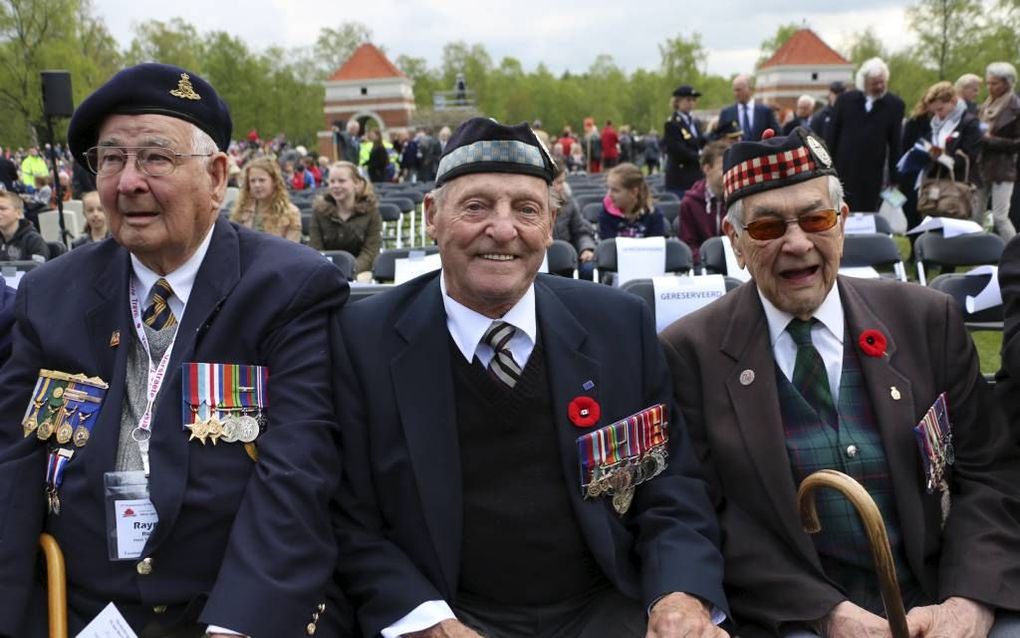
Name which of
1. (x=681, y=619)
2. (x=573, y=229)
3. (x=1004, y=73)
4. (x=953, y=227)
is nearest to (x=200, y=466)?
(x=681, y=619)

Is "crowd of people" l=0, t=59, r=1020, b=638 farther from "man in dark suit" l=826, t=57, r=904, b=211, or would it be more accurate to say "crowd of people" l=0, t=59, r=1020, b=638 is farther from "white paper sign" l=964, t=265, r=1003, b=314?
"man in dark suit" l=826, t=57, r=904, b=211

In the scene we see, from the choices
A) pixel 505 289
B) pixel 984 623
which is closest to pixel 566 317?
pixel 505 289

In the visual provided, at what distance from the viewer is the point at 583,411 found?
2311 mm

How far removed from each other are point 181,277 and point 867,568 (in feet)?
6.40

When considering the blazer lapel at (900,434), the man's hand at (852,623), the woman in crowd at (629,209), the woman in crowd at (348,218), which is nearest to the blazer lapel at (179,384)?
the man's hand at (852,623)

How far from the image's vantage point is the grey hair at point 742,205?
2.43 meters

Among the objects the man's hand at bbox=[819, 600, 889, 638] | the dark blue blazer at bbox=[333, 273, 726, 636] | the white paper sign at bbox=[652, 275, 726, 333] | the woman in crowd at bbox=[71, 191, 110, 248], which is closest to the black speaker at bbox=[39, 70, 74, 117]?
the woman in crowd at bbox=[71, 191, 110, 248]

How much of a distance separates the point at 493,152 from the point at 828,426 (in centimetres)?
114

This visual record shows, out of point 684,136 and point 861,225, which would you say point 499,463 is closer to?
point 861,225

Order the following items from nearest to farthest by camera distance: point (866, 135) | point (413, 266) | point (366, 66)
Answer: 1. point (413, 266)
2. point (866, 135)
3. point (366, 66)

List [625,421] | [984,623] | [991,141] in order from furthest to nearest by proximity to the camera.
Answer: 1. [991,141]
2. [625,421]
3. [984,623]

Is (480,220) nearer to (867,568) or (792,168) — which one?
(792,168)

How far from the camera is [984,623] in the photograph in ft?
7.20

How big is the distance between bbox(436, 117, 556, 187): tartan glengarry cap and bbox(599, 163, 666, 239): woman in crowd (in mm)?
4692
